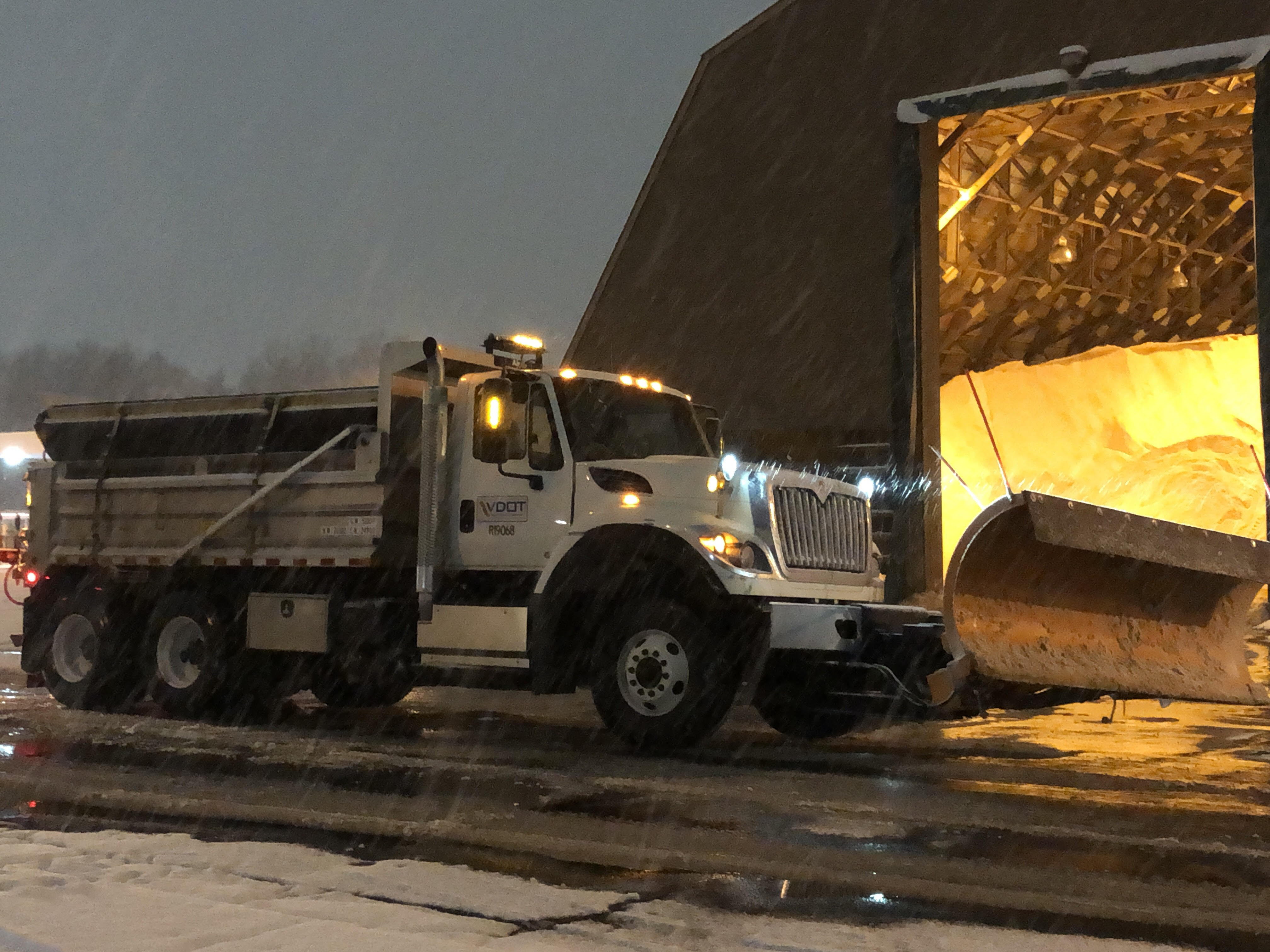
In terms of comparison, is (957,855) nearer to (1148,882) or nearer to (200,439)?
(1148,882)

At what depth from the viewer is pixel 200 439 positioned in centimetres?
1331

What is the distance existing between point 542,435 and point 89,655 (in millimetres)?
5657

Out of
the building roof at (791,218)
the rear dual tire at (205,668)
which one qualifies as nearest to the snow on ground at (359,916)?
the rear dual tire at (205,668)

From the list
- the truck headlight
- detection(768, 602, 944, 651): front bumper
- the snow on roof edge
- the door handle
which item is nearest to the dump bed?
A: the door handle

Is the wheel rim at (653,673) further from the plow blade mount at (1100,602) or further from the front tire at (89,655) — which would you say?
the front tire at (89,655)

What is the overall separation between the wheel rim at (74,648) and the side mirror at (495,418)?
4.98 metres

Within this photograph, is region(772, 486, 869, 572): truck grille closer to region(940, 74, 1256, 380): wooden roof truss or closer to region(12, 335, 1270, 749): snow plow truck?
region(12, 335, 1270, 749): snow plow truck

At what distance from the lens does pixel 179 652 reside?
13.4 m

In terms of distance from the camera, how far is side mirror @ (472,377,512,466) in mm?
11180

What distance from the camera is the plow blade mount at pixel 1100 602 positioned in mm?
9203

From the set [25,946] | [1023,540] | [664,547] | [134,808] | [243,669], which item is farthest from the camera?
[243,669]

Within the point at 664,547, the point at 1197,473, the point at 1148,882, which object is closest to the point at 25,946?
the point at 1148,882

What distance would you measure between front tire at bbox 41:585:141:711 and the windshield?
17.4ft

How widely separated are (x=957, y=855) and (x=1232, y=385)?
29.1 metres
